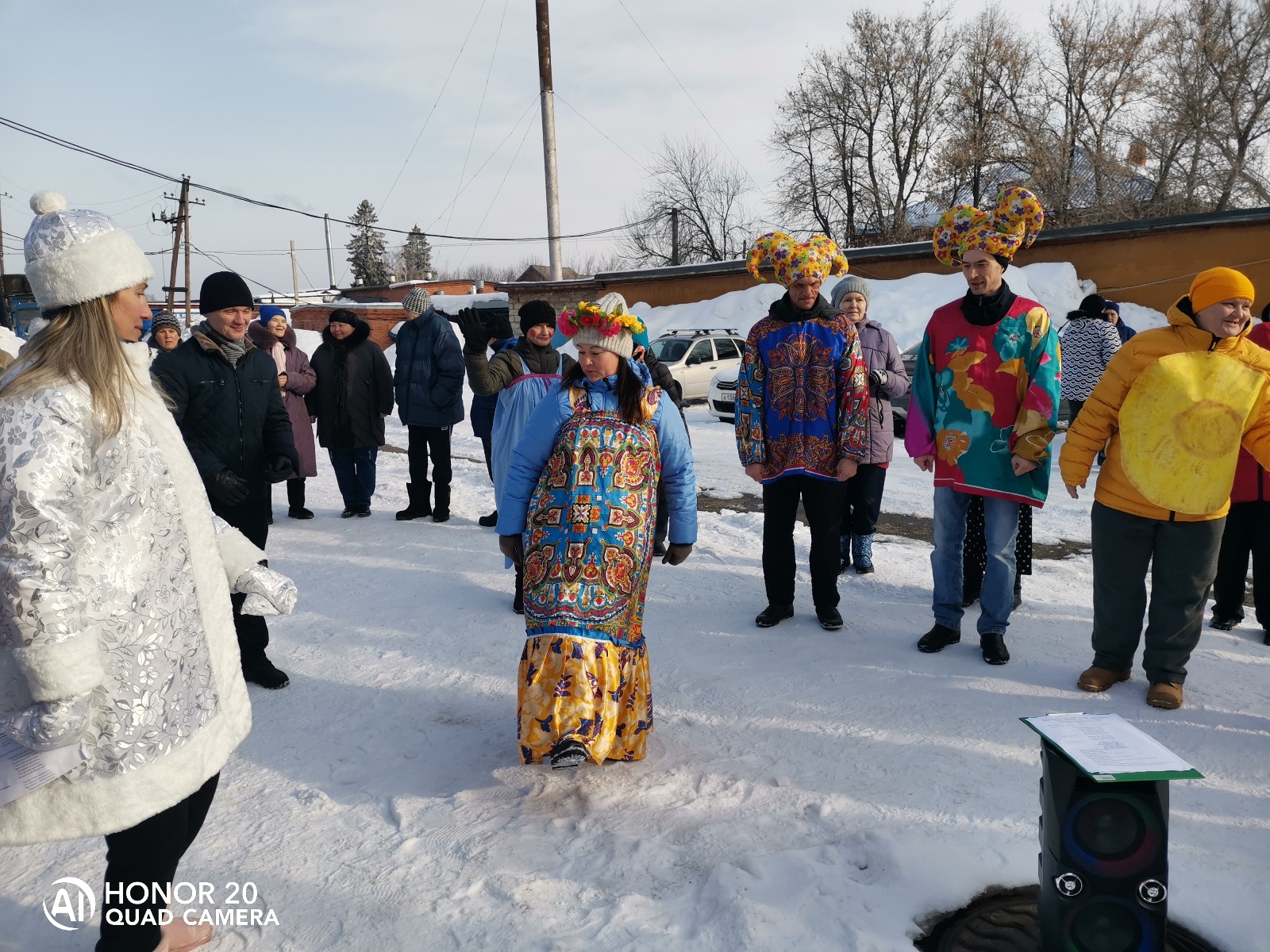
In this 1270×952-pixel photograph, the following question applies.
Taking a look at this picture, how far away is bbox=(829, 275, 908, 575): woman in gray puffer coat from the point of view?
5.66 m

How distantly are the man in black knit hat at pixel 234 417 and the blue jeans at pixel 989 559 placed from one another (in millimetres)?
3288

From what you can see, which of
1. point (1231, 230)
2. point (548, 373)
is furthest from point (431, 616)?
point (1231, 230)

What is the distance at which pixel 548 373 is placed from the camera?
19.9 ft

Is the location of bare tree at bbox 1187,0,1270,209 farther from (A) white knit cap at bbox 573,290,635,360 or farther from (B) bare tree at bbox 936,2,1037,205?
(A) white knit cap at bbox 573,290,635,360

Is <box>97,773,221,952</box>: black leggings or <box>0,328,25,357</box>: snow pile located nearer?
<box>97,773,221,952</box>: black leggings

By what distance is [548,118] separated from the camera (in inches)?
842

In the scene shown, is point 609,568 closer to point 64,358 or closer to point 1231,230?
point 64,358

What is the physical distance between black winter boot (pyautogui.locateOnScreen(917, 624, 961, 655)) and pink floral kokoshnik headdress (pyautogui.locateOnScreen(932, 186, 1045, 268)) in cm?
186

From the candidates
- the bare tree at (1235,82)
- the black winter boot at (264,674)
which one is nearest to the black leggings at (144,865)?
the black winter boot at (264,674)

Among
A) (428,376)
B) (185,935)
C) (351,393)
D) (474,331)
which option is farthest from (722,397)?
(185,935)

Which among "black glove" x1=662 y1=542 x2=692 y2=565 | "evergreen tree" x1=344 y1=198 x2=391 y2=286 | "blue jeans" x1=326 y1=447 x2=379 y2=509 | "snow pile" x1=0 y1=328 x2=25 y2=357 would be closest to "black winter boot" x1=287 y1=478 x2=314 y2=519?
"blue jeans" x1=326 y1=447 x2=379 y2=509

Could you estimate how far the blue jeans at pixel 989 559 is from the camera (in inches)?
172

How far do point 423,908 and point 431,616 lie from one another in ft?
9.25

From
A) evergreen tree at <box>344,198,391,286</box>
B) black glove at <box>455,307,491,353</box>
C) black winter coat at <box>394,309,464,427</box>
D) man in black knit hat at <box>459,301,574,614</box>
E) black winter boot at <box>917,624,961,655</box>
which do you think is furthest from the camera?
evergreen tree at <box>344,198,391,286</box>
